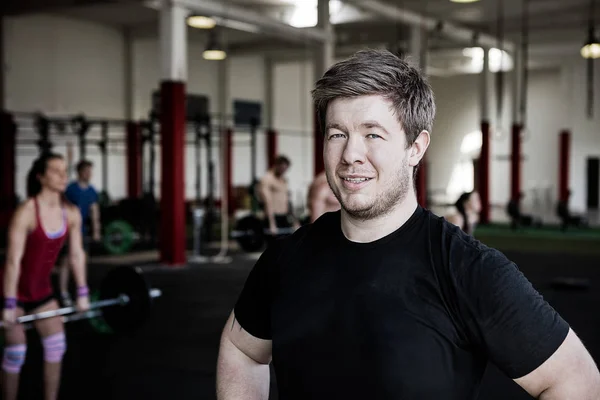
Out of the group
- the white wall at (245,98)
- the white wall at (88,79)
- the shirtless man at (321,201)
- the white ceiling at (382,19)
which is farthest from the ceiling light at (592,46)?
the shirtless man at (321,201)

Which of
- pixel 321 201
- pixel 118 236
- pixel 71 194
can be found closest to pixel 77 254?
pixel 321 201

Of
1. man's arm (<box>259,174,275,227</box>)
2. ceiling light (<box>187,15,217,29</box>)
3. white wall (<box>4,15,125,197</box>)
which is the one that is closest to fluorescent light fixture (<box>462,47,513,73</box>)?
white wall (<box>4,15,125,197</box>)

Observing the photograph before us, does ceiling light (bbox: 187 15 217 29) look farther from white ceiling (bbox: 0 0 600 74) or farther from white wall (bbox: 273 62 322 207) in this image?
white wall (bbox: 273 62 322 207)

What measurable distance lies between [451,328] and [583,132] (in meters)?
14.5

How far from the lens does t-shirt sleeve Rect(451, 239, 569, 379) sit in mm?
814

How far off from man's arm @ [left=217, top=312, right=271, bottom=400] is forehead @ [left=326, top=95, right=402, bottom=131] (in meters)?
0.37

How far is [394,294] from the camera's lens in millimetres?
883

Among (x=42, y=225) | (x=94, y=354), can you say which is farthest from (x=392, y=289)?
(x=94, y=354)

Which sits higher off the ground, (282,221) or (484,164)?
(484,164)

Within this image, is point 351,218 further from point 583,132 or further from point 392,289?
point 583,132

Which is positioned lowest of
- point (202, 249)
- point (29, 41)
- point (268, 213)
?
point (202, 249)

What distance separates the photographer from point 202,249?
8.42 metres

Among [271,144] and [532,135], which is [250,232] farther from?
[532,135]

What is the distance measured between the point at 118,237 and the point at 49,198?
17.8ft
